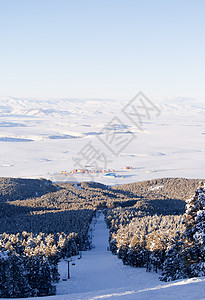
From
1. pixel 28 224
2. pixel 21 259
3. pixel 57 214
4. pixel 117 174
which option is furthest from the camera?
pixel 117 174

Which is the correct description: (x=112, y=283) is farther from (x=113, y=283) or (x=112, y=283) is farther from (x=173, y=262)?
(x=173, y=262)

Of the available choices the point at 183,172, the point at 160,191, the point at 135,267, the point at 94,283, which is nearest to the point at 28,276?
the point at 94,283

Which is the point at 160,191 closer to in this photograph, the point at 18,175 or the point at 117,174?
the point at 117,174

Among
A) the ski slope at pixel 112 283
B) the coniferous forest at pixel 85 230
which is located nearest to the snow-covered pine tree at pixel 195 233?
the coniferous forest at pixel 85 230

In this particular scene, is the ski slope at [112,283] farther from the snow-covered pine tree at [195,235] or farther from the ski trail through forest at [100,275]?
the snow-covered pine tree at [195,235]

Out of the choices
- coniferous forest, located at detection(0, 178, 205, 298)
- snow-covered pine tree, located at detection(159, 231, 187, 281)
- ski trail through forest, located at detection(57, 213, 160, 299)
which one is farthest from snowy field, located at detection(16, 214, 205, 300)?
coniferous forest, located at detection(0, 178, 205, 298)

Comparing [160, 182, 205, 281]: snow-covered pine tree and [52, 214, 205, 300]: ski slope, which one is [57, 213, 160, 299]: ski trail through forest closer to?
[52, 214, 205, 300]: ski slope
